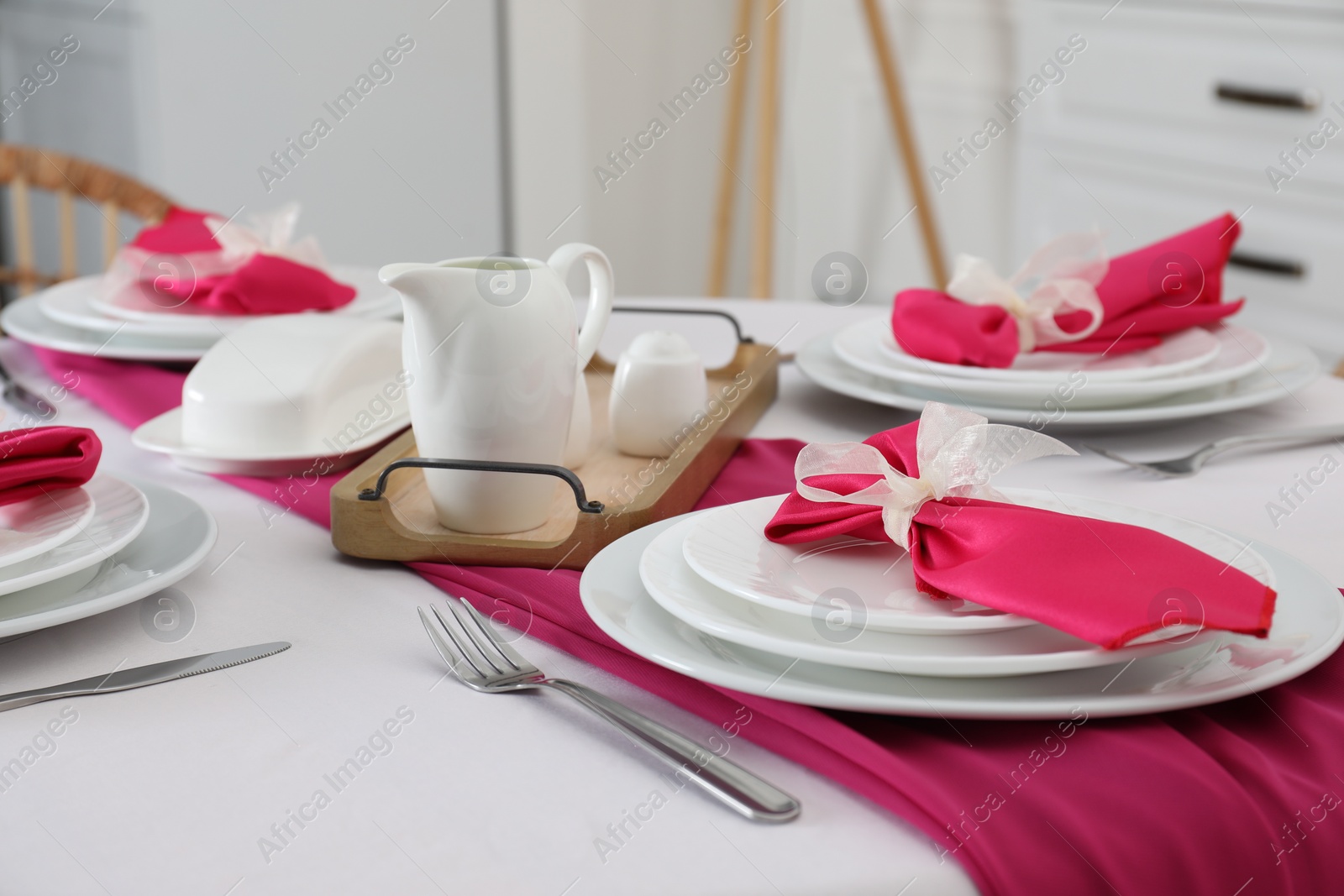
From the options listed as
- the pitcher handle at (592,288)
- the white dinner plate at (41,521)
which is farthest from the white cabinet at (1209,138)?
the white dinner plate at (41,521)

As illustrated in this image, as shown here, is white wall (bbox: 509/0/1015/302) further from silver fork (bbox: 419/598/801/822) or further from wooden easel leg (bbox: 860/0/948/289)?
silver fork (bbox: 419/598/801/822)

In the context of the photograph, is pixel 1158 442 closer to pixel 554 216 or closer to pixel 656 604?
pixel 656 604

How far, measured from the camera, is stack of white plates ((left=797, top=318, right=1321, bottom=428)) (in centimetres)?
94

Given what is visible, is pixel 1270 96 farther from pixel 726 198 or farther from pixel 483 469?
pixel 483 469

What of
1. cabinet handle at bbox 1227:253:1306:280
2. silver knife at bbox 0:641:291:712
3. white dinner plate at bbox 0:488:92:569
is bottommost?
cabinet handle at bbox 1227:253:1306:280

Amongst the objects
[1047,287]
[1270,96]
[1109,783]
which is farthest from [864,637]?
[1270,96]

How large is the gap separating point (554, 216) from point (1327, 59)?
5.91 ft

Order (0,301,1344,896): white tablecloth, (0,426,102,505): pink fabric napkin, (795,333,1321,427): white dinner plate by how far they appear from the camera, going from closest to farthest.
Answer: (0,301,1344,896): white tablecloth
(0,426,102,505): pink fabric napkin
(795,333,1321,427): white dinner plate

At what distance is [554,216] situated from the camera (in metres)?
3.18

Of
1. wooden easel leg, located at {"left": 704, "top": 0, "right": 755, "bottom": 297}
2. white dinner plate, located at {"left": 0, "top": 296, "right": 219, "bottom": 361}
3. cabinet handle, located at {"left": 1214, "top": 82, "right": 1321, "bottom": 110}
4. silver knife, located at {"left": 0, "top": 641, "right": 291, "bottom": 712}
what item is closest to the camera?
silver knife, located at {"left": 0, "top": 641, "right": 291, "bottom": 712}

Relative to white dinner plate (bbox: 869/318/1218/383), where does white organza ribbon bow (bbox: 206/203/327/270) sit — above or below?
above

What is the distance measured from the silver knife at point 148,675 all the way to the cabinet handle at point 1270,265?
204 centimetres

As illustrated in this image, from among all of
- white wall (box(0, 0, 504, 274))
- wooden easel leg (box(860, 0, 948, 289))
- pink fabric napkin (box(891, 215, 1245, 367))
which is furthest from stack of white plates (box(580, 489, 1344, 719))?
white wall (box(0, 0, 504, 274))

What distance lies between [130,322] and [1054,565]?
93 centimetres
